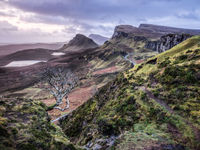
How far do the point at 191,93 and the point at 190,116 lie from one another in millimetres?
2151

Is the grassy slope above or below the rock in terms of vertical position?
above

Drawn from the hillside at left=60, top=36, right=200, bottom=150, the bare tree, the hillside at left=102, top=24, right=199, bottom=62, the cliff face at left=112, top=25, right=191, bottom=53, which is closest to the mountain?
the hillside at left=60, top=36, right=200, bottom=150

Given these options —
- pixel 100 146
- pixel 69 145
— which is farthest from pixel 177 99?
pixel 69 145

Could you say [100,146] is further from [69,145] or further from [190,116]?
[190,116]

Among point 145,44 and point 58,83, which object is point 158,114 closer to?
point 58,83

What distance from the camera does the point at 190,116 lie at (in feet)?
29.6

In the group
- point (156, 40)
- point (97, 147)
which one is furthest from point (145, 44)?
point (97, 147)

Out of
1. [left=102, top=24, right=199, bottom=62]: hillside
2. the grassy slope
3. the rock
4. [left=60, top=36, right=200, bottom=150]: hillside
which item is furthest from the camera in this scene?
[left=102, top=24, right=199, bottom=62]: hillside

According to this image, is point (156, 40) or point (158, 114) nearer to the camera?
point (158, 114)

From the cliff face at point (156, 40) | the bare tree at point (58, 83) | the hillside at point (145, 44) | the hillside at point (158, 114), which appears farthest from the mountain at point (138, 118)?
the hillside at point (145, 44)

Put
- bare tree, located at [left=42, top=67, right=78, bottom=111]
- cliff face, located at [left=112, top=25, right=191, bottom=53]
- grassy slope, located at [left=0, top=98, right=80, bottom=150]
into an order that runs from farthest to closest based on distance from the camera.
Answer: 1. cliff face, located at [left=112, top=25, right=191, bottom=53]
2. bare tree, located at [left=42, top=67, right=78, bottom=111]
3. grassy slope, located at [left=0, top=98, right=80, bottom=150]

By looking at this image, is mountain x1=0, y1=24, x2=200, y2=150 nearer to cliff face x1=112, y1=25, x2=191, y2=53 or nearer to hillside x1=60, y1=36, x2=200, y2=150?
hillside x1=60, y1=36, x2=200, y2=150

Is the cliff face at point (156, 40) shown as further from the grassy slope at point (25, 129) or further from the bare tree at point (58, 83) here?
the grassy slope at point (25, 129)

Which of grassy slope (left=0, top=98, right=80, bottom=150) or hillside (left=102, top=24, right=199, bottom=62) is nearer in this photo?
grassy slope (left=0, top=98, right=80, bottom=150)
